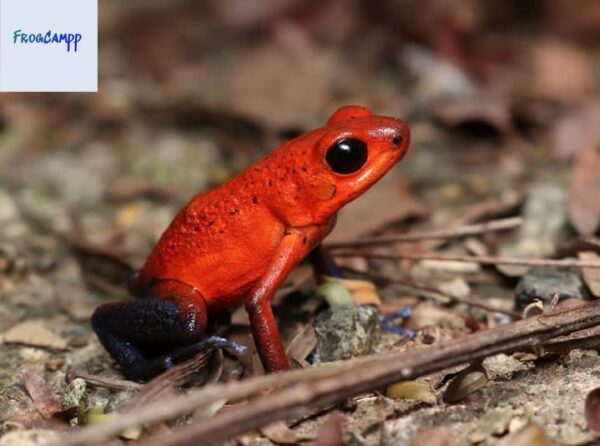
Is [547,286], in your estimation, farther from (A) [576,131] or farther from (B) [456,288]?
(A) [576,131]

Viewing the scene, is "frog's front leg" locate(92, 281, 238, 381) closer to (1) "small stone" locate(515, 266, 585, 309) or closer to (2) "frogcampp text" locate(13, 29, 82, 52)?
(2) "frogcampp text" locate(13, 29, 82, 52)

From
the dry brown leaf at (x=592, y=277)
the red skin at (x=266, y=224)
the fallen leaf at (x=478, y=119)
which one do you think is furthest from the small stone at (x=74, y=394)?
the fallen leaf at (x=478, y=119)

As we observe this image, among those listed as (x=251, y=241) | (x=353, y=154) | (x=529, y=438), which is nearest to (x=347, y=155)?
(x=353, y=154)

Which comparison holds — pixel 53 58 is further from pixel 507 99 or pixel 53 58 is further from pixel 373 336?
pixel 507 99

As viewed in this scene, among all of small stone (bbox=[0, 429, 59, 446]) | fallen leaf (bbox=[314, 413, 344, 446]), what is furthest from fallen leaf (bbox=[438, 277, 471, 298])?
small stone (bbox=[0, 429, 59, 446])

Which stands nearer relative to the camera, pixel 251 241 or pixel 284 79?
pixel 251 241

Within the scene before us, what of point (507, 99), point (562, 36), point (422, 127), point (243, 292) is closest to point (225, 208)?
point (243, 292)

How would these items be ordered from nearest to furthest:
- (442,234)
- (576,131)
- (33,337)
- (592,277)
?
(592,277)
(33,337)
(442,234)
(576,131)
